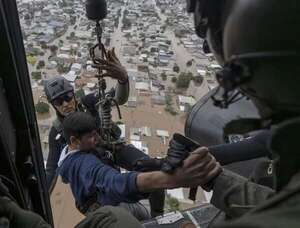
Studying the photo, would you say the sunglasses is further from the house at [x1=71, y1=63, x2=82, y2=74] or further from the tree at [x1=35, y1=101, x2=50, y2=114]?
the house at [x1=71, y1=63, x2=82, y2=74]

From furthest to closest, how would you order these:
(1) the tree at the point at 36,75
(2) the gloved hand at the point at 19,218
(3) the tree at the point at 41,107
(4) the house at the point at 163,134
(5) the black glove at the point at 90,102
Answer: (1) the tree at the point at 36,75 < (4) the house at the point at 163,134 < (3) the tree at the point at 41,107 < (5) the black glove at the point at 90,102 < (2) the gloved hand at the point at 19,218

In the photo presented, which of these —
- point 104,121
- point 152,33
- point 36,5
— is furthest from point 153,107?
point 104,121

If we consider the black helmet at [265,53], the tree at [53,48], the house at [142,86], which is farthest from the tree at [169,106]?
the black helmet at [265,53]

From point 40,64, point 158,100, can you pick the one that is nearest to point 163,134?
point 158,100

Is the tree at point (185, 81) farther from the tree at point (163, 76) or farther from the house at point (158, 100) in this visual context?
the tree at point (163, 76)

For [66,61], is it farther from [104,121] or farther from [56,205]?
[104,121]

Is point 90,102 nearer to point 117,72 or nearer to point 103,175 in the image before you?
point 117,72

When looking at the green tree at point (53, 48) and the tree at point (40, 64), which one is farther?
the green tree at point (53, 48)
